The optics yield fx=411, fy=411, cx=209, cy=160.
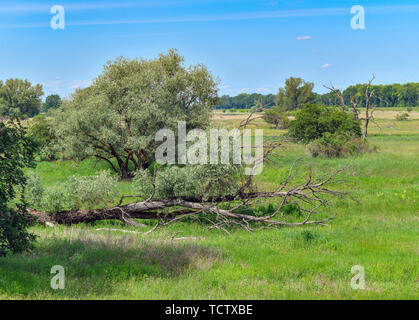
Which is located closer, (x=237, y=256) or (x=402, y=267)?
(x=402, y=267)

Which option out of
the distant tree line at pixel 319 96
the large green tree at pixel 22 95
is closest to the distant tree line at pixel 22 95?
the large green tree at pixel 22 95

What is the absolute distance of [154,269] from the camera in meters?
10.7

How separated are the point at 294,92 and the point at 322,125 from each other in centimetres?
9690

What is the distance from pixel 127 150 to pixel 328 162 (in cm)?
1630

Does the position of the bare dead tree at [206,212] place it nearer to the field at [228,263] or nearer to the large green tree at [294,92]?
the field at [228,263]

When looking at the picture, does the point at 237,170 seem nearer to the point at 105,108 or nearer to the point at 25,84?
the point at 105,108

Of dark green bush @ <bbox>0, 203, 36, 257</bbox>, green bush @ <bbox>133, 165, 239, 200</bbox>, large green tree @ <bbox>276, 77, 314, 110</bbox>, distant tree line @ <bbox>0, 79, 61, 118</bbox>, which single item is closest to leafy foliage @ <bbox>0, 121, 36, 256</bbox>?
dark green bush @ <bbox>0, 203, 36, 257</bbox>

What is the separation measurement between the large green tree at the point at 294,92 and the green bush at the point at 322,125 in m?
88.4

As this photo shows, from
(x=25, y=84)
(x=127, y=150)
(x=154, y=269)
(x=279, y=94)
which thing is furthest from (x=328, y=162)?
(x=279, y=94)

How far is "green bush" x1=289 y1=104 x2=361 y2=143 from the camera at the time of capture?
4091 cm

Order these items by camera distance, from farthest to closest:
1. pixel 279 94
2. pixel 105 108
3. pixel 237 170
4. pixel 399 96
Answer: pixel 399 96
pixel 279 94
pixel 105 108
pixel 237 170

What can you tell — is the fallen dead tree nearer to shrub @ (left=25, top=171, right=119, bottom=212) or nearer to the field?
shrub @ (left=25, top=171, right=119, bottom=212)

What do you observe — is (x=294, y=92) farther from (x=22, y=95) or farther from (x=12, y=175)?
(x=12, y=175)

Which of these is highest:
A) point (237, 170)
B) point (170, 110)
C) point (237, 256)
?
point (170, 110)
